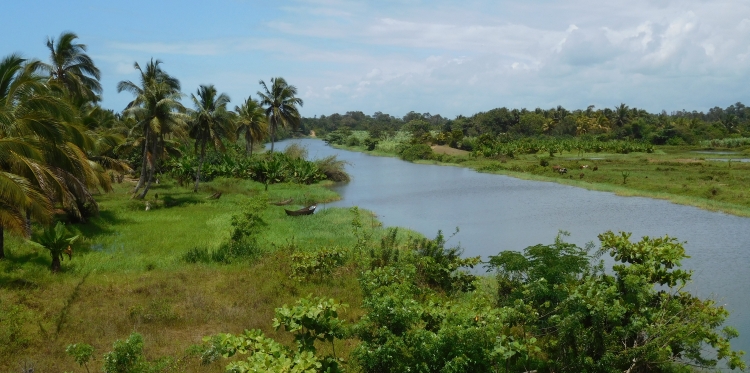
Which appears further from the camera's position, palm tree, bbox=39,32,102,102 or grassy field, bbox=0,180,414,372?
palm tree, bbox=39,32,102,102

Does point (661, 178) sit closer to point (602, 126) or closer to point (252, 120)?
point (252, 120)

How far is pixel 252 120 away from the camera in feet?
142

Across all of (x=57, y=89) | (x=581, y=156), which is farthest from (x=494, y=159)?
(x=57, y=89)

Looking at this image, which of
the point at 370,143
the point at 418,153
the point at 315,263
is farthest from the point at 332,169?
the point at 370,143

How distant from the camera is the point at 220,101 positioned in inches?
1152

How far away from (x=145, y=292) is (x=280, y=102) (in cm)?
3344

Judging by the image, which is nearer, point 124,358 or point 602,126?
point 124,358

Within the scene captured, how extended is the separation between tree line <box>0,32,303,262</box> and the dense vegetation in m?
0.08

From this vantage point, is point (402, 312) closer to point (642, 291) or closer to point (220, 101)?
point (642, 291)

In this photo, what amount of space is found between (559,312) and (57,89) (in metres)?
19.6

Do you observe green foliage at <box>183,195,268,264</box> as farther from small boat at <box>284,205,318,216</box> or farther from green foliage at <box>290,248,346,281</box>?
small boat at <box>284,205,318,216</box>

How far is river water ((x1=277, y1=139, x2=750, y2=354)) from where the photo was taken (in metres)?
14.2

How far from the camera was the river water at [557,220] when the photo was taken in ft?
46.7

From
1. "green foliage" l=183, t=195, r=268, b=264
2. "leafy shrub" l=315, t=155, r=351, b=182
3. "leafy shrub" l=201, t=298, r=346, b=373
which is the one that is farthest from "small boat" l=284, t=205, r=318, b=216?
"leafy shrub" l=315, t=155, r=351, b=182
